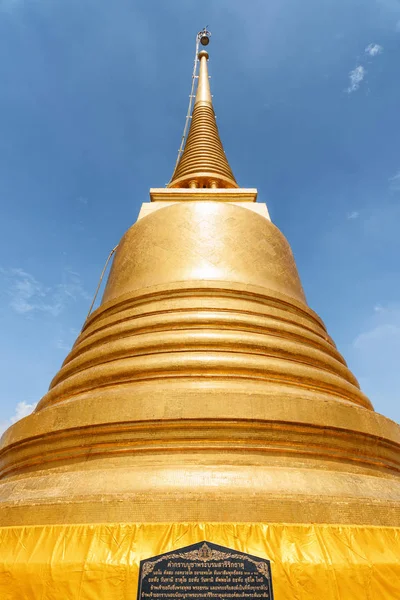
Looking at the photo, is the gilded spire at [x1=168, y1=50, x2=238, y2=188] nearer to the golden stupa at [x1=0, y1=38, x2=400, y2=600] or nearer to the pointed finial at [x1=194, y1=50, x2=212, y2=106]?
the pointed finial at [x1=194, y1=50, x2=212, y2=106]

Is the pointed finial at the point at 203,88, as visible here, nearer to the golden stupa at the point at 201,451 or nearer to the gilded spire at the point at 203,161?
the gilded spire at the point at 203,161

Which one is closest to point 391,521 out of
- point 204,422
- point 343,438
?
point 343,438

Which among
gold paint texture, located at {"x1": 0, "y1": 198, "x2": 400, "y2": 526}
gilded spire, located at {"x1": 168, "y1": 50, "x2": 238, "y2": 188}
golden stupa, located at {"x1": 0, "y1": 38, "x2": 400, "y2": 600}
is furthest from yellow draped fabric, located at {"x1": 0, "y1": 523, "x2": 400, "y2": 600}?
gilded spire, located at {"x1": 168, "y1": 50, "x2": 238, "y2": 188}

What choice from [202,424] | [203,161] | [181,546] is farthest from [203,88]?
[181,546]

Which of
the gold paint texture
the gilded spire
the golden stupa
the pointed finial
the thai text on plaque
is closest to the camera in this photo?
the thai text on plaque

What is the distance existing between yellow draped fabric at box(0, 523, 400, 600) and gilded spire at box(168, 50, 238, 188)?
8699mm

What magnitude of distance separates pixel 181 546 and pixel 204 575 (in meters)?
0.21

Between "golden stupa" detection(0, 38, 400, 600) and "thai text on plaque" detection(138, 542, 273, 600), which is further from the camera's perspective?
"golden stupa" detection(0, 38, 400, 600)

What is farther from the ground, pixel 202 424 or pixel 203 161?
pixel 203 161

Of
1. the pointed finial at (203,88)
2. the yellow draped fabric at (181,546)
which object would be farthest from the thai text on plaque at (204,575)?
the pointed finial at (203,88)

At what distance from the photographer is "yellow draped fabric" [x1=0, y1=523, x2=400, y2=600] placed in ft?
8.38

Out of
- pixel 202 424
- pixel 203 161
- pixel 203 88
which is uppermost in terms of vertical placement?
pixel 203 88

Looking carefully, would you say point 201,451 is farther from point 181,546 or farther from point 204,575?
point 204,575

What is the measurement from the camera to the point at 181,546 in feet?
8.63
